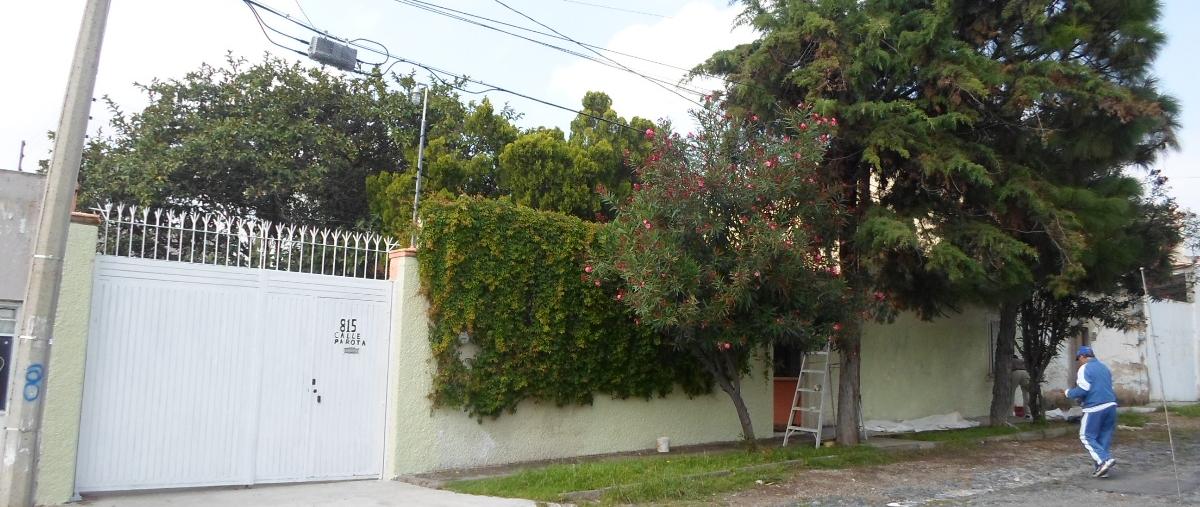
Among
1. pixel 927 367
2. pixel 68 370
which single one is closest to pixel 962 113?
pixel 927 367

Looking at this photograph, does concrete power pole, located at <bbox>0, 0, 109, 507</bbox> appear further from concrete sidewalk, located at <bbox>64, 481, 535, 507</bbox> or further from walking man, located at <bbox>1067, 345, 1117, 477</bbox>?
walking man, located at <bbox>1067, 345, 1117, 477</bbox>

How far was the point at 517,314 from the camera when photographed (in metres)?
10.4

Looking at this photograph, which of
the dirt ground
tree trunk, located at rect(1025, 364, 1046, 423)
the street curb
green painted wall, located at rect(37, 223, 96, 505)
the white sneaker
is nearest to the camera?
green painted wall, located at rect(37, 223, 96, 505)

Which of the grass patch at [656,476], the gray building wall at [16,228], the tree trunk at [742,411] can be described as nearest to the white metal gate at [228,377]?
the gray building wall at [16,228]

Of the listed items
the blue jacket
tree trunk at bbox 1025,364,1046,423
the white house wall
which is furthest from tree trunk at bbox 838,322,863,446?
the white house wall

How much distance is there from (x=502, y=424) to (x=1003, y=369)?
30.1 ft

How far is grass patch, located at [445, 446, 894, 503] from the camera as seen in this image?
8711 millimetres

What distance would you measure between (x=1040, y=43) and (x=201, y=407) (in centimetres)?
1074

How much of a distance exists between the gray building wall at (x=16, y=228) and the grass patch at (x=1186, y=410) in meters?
19.3

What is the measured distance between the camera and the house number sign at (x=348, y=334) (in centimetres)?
940

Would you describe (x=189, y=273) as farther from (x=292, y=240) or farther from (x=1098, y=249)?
(x=1098, y=249)

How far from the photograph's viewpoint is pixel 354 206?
19.2m

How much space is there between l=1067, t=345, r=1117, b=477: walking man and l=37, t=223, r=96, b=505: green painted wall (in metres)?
10.1

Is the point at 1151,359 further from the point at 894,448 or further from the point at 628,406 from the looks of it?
the point at 628,406
